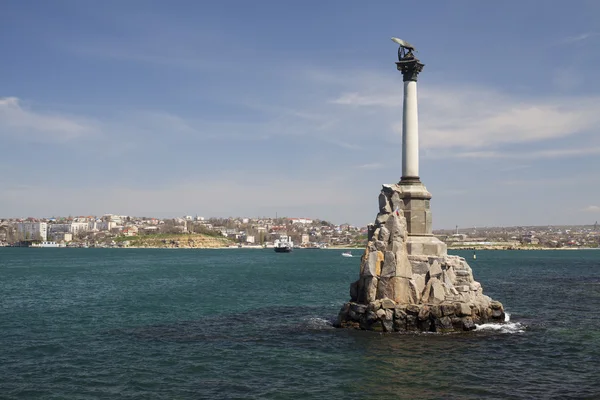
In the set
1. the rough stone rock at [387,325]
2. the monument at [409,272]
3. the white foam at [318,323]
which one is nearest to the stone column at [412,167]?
the monument at [409,272]

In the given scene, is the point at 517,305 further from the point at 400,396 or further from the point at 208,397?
the point at 208,397

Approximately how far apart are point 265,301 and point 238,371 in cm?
1779

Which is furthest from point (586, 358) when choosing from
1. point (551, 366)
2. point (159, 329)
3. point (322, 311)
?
point (159, 329)

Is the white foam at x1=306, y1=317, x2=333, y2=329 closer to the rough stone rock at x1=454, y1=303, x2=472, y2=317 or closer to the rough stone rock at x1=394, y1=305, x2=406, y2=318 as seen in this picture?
the rough stone rock at x1=394, y1=305, x2=406, y2=318

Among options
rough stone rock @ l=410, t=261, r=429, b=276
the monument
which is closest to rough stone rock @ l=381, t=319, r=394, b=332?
the monument

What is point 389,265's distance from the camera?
23609 mm

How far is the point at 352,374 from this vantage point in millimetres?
16000

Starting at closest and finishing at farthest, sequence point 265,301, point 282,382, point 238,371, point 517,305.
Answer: point 282,382
point 238,371
point 517,305
point 265,301

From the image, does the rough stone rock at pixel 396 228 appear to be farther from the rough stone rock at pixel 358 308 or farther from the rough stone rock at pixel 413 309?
the rough stone rock at pixel 358 308

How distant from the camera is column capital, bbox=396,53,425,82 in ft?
86.7

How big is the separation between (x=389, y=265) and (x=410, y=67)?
954 cm

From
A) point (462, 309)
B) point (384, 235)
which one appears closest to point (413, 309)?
point (462, 309)

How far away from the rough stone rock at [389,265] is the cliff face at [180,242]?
554 feet

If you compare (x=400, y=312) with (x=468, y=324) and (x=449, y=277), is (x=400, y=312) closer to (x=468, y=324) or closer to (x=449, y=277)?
(x=468, y=324)
